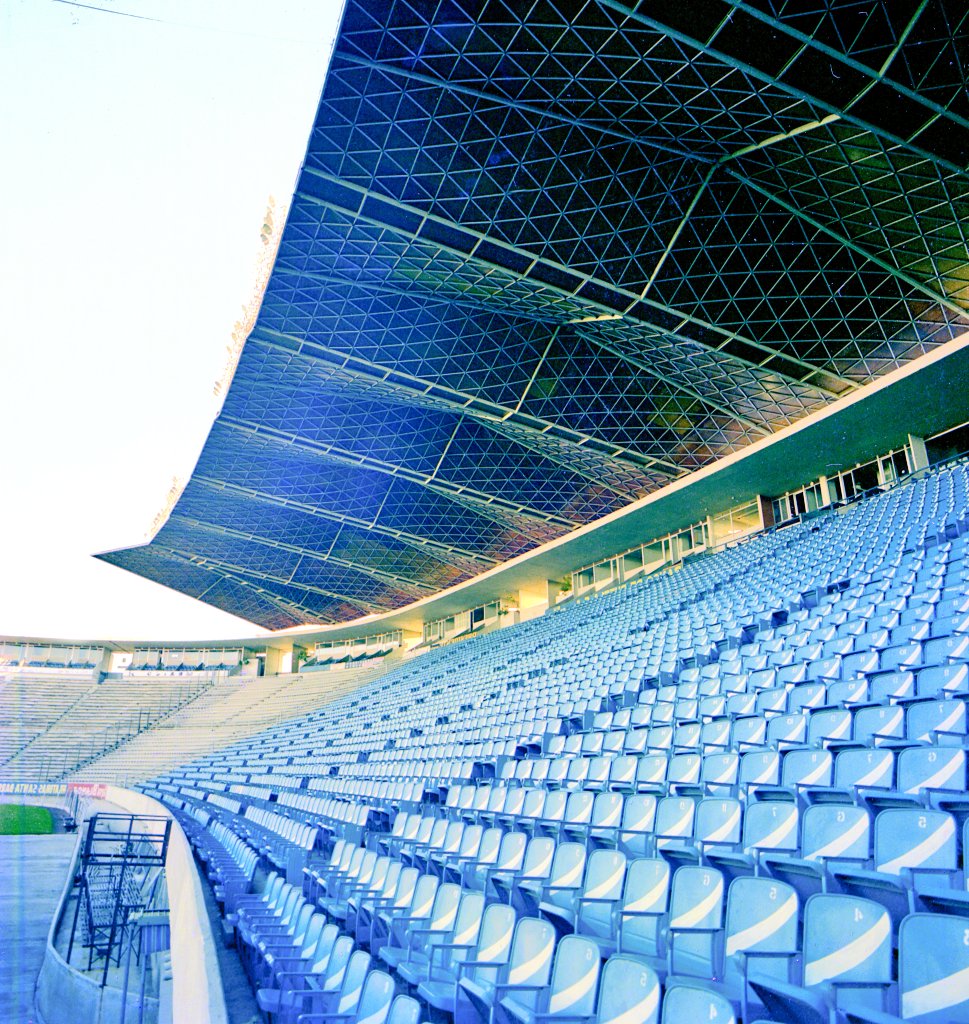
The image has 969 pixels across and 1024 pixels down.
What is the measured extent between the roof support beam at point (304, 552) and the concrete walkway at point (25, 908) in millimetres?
13471

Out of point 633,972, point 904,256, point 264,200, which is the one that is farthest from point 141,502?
point 633,972

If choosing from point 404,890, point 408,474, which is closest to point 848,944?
point 404,890

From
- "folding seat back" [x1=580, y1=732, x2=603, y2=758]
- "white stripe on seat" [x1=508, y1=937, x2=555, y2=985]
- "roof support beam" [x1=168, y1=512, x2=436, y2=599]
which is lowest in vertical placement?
"white stripe on seat" [x1=508, y1=937, x2=555, y2=985]

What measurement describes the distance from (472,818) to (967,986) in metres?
5.62

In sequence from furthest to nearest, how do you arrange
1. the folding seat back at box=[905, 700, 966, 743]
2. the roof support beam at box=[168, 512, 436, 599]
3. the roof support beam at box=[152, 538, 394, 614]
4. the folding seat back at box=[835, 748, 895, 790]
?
the roof support beam at box=[152, 538, 394, 614], the roof support beam at box=[168, 512, 436, 599], the folding seat back at box=[905, 700, 966, 743], the folding seat back at box=[835, 748, 895, 790]

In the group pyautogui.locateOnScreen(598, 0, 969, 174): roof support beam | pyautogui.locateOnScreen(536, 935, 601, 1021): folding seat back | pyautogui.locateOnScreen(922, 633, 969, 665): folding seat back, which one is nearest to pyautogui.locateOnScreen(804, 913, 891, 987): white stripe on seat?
pyautogui.locateOnScreen(536, 935, 601, 1021): folding seat back

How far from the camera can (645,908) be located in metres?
3.97

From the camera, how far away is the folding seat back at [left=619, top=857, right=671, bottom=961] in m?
3.79

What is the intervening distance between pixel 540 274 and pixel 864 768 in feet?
49.7

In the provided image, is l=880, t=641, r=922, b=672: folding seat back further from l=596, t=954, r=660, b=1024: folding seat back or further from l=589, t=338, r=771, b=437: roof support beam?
l=589, t=338, r=771, b=437: roof support beam

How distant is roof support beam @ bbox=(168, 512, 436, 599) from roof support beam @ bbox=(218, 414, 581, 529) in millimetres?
9216

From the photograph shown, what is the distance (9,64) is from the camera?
16.2ft

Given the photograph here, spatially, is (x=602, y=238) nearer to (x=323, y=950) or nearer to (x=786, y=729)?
(x=786, y=729)

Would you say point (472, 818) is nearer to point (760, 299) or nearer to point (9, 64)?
point (9, 64)
